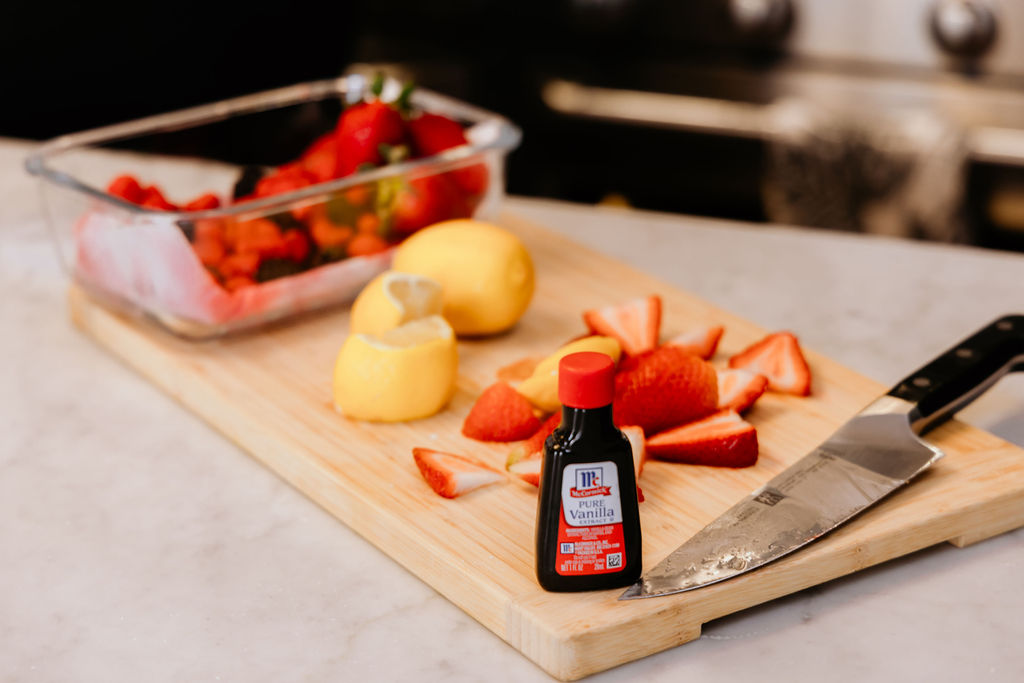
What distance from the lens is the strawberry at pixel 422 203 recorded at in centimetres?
134

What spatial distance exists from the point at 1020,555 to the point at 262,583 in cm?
62

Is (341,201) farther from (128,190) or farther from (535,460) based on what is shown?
(535,460)

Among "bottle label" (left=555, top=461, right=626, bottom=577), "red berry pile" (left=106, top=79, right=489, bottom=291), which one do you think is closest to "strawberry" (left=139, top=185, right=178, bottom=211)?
"red berry pile" (left=106, top=79, right=489, bottom=291)

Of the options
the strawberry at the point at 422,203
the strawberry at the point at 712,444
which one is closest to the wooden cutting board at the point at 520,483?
the strawberry at the point at 712,444

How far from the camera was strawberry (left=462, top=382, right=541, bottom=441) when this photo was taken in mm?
1074

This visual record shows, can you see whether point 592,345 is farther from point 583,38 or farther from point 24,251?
point 583,38

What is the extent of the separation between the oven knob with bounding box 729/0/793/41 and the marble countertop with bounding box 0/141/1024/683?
3.93 ft

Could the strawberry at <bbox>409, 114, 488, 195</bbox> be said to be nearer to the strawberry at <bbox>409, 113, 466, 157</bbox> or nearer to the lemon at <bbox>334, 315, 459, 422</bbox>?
the strawberry at <bbox>409, 113, 466, 157</bbox>

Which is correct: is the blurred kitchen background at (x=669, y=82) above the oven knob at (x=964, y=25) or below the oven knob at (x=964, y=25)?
below

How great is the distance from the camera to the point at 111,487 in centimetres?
108

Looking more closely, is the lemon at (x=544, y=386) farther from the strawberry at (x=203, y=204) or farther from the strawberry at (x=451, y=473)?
the strawberry at (x=203, y=204)

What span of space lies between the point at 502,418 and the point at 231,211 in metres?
0.37

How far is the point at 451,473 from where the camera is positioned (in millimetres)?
987

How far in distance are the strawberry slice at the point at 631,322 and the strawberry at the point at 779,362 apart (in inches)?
3.6
